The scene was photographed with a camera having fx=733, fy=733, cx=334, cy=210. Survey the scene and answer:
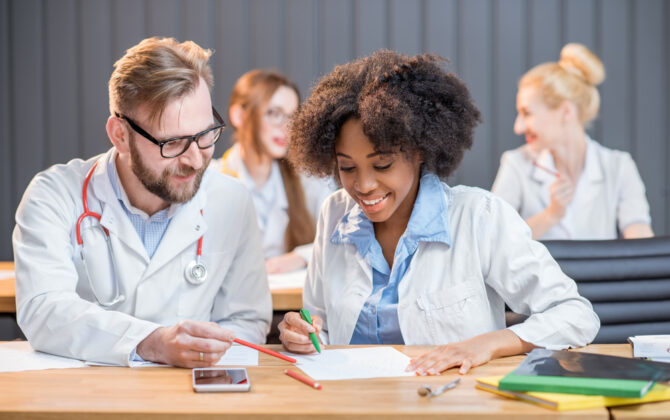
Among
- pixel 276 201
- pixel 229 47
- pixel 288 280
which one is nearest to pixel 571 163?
pixel 276 201

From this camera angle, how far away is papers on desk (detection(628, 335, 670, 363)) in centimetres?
171

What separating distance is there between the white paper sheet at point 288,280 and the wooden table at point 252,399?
3.77 ft

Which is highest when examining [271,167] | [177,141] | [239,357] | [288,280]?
[177,141]

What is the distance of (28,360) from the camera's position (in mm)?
1710

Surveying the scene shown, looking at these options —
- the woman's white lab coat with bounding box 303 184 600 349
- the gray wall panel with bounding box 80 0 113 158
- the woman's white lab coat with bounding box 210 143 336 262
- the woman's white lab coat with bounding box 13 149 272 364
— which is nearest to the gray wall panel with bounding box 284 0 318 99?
the woman's white lab coat with bounding box 210 143 336 262

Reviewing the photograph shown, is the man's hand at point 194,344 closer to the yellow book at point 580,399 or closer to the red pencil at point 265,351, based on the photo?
the red pencil at point 265,351

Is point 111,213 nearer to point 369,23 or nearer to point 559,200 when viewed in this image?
point 559,200

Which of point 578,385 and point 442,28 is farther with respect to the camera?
point 442,28

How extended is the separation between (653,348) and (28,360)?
4.79ft

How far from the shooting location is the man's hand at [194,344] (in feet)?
5.26

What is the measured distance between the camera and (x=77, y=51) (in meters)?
4.38

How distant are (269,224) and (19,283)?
6.07 ft

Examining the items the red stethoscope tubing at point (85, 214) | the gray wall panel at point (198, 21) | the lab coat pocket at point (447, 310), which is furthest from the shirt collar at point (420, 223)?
the gray wall panel at point (198, 21)

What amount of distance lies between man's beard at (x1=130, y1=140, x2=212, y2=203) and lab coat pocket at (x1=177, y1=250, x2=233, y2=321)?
179mm
